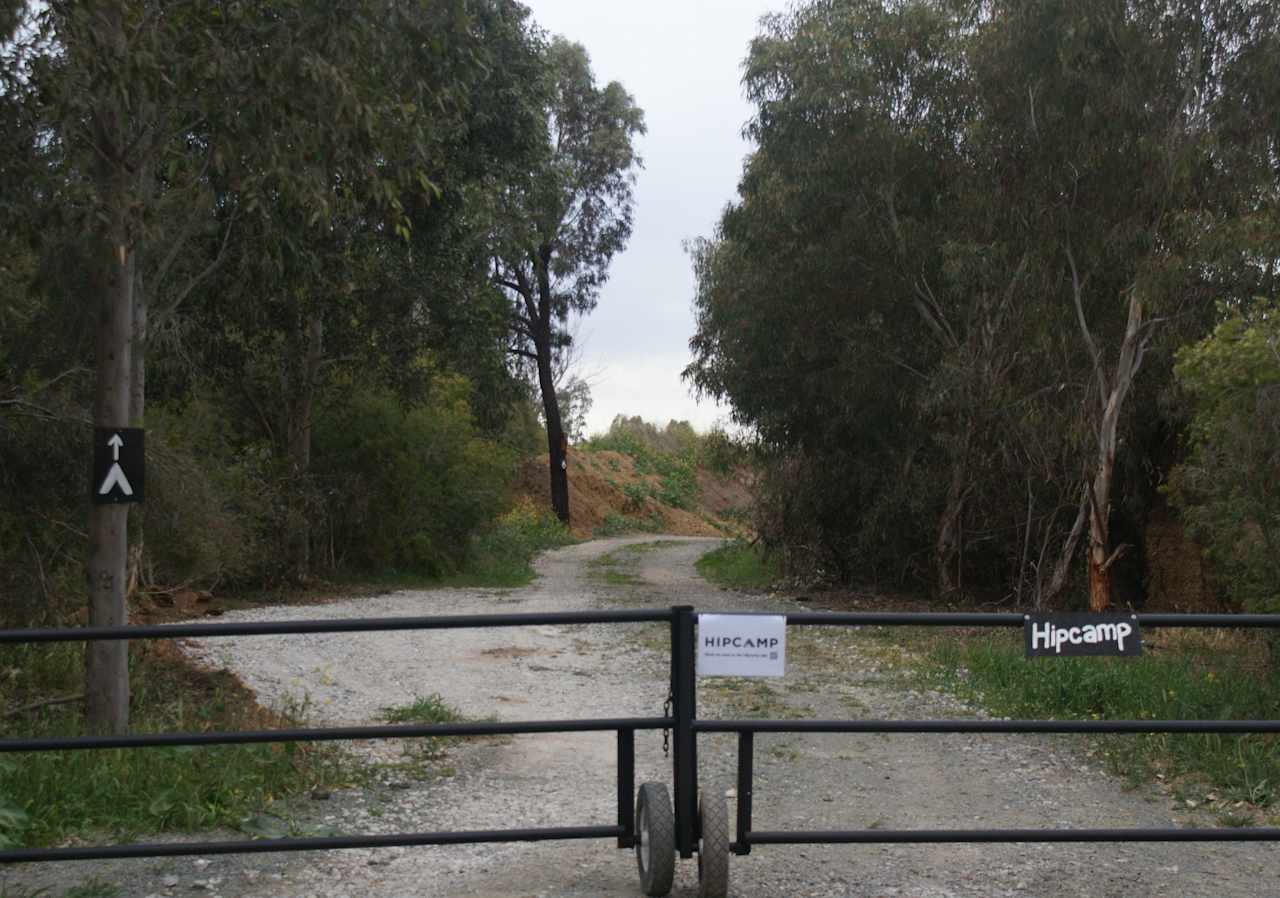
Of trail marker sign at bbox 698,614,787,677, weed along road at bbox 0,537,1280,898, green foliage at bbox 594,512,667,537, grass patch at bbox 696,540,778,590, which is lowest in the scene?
weed along road at bbox 0,537,1280,898

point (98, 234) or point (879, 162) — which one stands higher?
point (879, 162)

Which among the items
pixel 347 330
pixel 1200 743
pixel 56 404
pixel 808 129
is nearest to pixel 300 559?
pixel 347 330

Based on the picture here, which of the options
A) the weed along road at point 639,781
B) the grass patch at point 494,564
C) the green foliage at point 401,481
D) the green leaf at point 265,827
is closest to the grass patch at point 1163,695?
the weed along road at point 639,781

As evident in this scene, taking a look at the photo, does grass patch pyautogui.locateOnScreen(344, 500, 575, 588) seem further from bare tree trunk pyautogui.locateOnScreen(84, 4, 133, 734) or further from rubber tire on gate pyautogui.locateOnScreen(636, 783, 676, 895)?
rubber tire on gate pyautogui.locateOnScreen(636, 783, 676, 895)

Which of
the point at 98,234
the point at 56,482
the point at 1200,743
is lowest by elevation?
the point at 1200,743

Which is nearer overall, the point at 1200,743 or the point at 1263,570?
the point at 1200,743

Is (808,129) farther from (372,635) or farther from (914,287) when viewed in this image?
(372,635)

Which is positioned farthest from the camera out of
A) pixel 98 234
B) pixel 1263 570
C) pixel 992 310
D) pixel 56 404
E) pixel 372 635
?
pixel 992 310

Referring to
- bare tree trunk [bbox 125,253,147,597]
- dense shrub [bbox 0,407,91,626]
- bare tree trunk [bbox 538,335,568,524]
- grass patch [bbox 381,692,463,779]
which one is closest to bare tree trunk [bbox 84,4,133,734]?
dense shrub [bbox 0,407,91,626]

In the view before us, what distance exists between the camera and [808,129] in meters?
20.6

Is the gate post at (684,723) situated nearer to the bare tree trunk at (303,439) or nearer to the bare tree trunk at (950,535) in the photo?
the bare tree trunk at (950,535)

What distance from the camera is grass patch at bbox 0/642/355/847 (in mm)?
6410

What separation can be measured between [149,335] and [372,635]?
4.58 m

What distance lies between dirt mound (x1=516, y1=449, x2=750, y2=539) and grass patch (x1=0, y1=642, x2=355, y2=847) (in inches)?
1547
